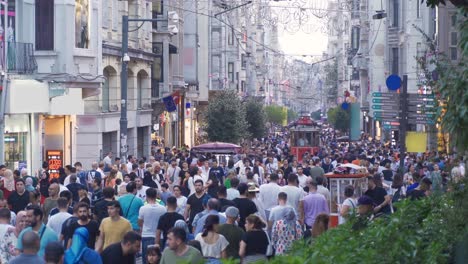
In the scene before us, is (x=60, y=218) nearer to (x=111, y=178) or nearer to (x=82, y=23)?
(x=111, y=178)

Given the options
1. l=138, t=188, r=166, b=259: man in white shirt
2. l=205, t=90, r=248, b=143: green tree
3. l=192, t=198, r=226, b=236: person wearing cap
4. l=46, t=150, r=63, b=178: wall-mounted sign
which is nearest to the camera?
l=192, t=198, r=226, b=236: person wearing cap

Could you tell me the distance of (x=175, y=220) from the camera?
16.4 m

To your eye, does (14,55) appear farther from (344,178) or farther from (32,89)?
(344,178)

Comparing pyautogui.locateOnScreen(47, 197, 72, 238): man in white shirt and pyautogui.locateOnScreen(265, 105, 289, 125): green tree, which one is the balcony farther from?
pyautogui.locateOnScreen(265, 105, 289, 125): green tree

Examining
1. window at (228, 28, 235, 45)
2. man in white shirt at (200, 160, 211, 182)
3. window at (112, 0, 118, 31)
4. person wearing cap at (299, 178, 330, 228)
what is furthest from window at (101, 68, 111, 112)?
window at (228, 28, 235, 45)

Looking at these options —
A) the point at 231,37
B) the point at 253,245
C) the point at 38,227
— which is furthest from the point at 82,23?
the point at 231,37

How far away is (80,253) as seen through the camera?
12664 mm

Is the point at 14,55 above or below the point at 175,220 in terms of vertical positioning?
above

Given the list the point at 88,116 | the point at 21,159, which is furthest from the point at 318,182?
the point at 88,116

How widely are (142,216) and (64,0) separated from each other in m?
19.8

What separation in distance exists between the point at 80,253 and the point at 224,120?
49821mm

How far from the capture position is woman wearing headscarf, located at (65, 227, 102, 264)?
41.1ft

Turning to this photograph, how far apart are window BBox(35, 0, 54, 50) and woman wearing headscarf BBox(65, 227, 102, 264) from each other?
23.5 meters

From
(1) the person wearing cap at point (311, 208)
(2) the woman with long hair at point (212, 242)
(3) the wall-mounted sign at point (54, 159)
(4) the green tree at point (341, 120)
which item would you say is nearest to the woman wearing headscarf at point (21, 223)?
(2) the woman with long hair at point (212, 242)
